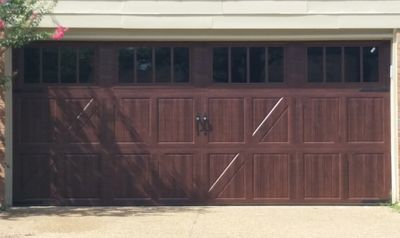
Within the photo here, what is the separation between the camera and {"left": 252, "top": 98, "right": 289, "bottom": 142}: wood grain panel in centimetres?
1172

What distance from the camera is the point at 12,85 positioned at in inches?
458

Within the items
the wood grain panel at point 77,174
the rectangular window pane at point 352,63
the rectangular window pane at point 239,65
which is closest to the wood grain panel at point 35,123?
the wood grain panel at point 77,174

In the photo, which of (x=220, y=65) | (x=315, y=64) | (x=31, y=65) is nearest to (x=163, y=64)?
(x=220, y=65)

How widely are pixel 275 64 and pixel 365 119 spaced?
1.61 metres

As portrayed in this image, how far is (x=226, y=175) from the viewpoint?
11.7 metres

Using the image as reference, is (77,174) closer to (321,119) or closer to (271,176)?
(271,176)

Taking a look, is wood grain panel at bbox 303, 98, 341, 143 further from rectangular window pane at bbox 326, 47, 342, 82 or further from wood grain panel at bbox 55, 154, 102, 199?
wood grain panel at bbox 55, 154, 102, 199

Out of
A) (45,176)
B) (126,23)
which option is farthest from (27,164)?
(126,23)

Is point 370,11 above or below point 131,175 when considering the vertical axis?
above

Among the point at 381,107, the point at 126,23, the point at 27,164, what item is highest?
the point at 126,23

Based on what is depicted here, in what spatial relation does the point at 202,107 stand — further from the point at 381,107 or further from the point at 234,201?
the point at 381,107

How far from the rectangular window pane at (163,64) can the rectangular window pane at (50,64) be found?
1556 mm

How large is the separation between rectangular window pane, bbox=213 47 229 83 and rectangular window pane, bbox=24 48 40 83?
2.72 meters

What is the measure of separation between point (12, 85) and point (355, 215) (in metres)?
5.45
